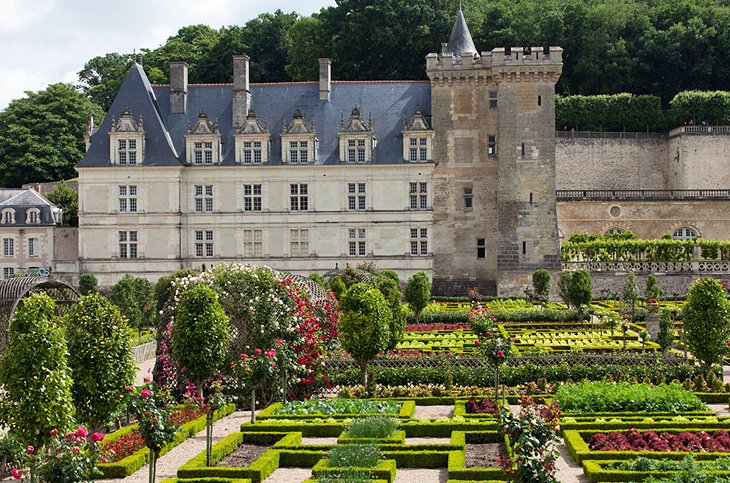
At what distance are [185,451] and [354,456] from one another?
12.4 feet

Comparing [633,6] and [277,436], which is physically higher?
[633,6]

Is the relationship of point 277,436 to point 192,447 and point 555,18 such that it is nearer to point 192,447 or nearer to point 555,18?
point 192,447

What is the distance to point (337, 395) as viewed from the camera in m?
20.9

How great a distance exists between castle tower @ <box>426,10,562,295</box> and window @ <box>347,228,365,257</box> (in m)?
3.27

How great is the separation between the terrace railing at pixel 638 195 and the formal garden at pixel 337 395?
916 inches

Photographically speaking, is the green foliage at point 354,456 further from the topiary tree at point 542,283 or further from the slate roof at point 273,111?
the slate roof at point 273,111

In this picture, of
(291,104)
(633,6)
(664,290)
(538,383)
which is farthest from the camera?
(633,6)

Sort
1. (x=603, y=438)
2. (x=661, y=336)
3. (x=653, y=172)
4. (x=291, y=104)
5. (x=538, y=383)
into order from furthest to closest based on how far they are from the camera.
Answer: (x=653, y=172), (x=291, y=104), (x=661, y=336), (x=538, y=383), (x=603, y=438)

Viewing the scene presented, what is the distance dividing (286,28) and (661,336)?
44.3m

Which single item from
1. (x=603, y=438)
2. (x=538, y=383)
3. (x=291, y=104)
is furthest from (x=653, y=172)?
(x=603, y=438)

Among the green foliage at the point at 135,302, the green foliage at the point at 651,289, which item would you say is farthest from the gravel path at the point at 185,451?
the green foliage at the point at 651,289

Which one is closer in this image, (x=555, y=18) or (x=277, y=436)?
(x=277, y=436)

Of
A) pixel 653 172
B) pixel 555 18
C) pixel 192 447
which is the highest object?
pixel 555 18

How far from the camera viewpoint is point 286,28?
6291cm
